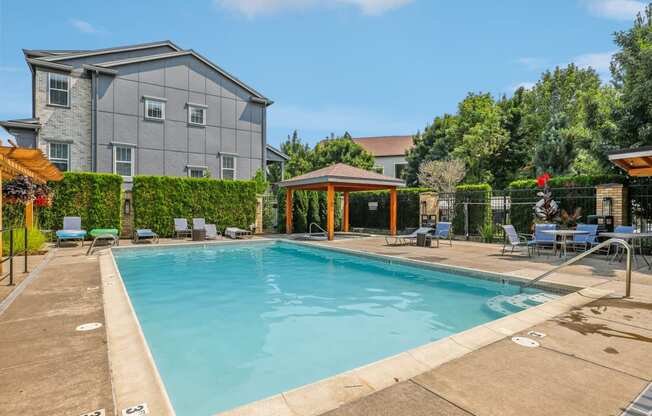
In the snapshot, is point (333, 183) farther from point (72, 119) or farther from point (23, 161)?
point (72, 119)

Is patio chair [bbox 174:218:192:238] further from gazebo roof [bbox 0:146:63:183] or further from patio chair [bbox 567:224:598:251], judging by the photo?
patio chair [bbox 567:224:598:251]

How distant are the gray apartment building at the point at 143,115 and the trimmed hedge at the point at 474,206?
13.1 m

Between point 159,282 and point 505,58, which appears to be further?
point 505,58

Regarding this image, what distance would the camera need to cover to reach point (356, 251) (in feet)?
41.7

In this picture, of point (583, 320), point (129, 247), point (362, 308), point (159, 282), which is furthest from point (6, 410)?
point (129, 247)

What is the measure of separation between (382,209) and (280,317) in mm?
16692

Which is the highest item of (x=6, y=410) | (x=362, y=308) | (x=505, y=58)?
(x=505, y=58)

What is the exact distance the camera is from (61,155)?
18.3 m

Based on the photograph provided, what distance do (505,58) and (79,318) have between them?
850 inches

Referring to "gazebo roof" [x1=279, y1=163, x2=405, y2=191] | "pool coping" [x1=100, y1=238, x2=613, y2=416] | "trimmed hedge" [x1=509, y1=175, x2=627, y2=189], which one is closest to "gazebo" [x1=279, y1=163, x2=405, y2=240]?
"gazebo roof" [x1=279, y1=163, x2=405, y2=191]

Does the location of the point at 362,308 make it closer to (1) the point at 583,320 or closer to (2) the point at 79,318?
(1) the point at 583,320

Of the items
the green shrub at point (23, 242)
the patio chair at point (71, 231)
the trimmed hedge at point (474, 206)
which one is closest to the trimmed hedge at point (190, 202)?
the patio chair at point (71, 231)

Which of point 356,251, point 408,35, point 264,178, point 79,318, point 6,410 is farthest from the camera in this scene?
point 264,178

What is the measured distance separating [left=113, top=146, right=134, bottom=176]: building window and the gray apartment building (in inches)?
1.9
